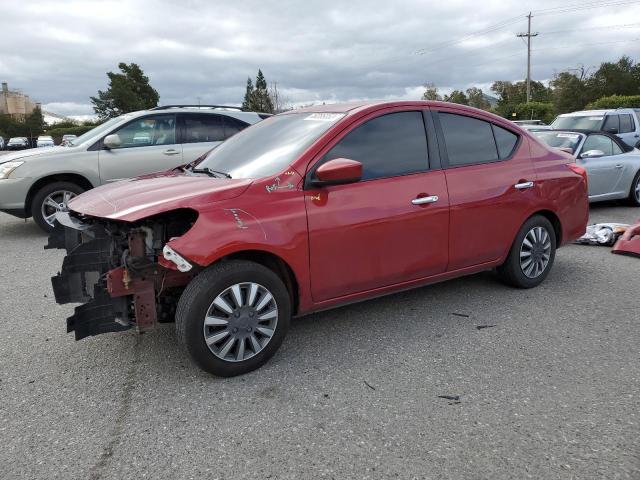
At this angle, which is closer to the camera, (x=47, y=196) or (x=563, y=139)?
(x=47, y=196)

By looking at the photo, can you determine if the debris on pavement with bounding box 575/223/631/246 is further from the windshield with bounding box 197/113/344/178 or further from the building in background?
the building in background

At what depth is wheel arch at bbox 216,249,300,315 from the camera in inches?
132

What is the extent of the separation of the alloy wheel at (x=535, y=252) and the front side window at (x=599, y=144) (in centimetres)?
487

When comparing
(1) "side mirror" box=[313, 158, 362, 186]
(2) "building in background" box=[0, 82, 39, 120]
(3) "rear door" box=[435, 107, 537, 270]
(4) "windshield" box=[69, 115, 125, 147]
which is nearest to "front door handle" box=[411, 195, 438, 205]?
(3) "rear door" box=[435, 107, 537, 270]

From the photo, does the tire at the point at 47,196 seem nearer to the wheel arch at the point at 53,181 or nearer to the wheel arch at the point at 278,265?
the wheel arch at the point at 53,181

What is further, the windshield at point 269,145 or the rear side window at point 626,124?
the rear side window at point 626,124

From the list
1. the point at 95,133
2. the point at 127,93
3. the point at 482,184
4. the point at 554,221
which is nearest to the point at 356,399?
the point at 482,184

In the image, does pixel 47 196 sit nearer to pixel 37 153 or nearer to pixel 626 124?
pixel 37 153

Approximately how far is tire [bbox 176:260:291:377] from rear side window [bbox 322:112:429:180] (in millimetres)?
980

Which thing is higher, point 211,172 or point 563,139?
point 563,139

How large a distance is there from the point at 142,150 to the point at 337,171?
538cm

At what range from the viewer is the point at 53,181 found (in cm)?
755

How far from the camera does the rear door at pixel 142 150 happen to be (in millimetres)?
7770

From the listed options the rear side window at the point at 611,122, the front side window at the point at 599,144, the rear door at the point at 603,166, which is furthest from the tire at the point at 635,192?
the rear side window at the point at 611,122
